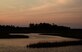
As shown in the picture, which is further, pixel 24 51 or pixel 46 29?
pixel 46 29

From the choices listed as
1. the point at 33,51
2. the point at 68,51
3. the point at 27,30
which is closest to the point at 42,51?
the point at 33,51

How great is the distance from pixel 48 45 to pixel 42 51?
692 centimetres

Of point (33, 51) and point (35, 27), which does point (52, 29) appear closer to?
point (35, 27)

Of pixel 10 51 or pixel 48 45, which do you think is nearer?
pixel 10 51

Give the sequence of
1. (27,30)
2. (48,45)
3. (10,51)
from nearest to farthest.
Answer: (10,51) < (48,45) < (27,30)

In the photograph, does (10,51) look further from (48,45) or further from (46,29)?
(46,29)

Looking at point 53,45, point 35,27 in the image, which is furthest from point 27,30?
point 53,45

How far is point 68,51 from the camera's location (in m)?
32.8

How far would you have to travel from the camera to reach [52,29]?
131 meters

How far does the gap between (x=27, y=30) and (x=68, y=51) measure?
110 metres

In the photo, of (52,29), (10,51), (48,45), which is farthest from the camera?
(52,29)


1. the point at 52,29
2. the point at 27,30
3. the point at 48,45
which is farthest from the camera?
the point at 27,30

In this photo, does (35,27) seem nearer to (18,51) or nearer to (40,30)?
(40,30)

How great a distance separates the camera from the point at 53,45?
130 ft
